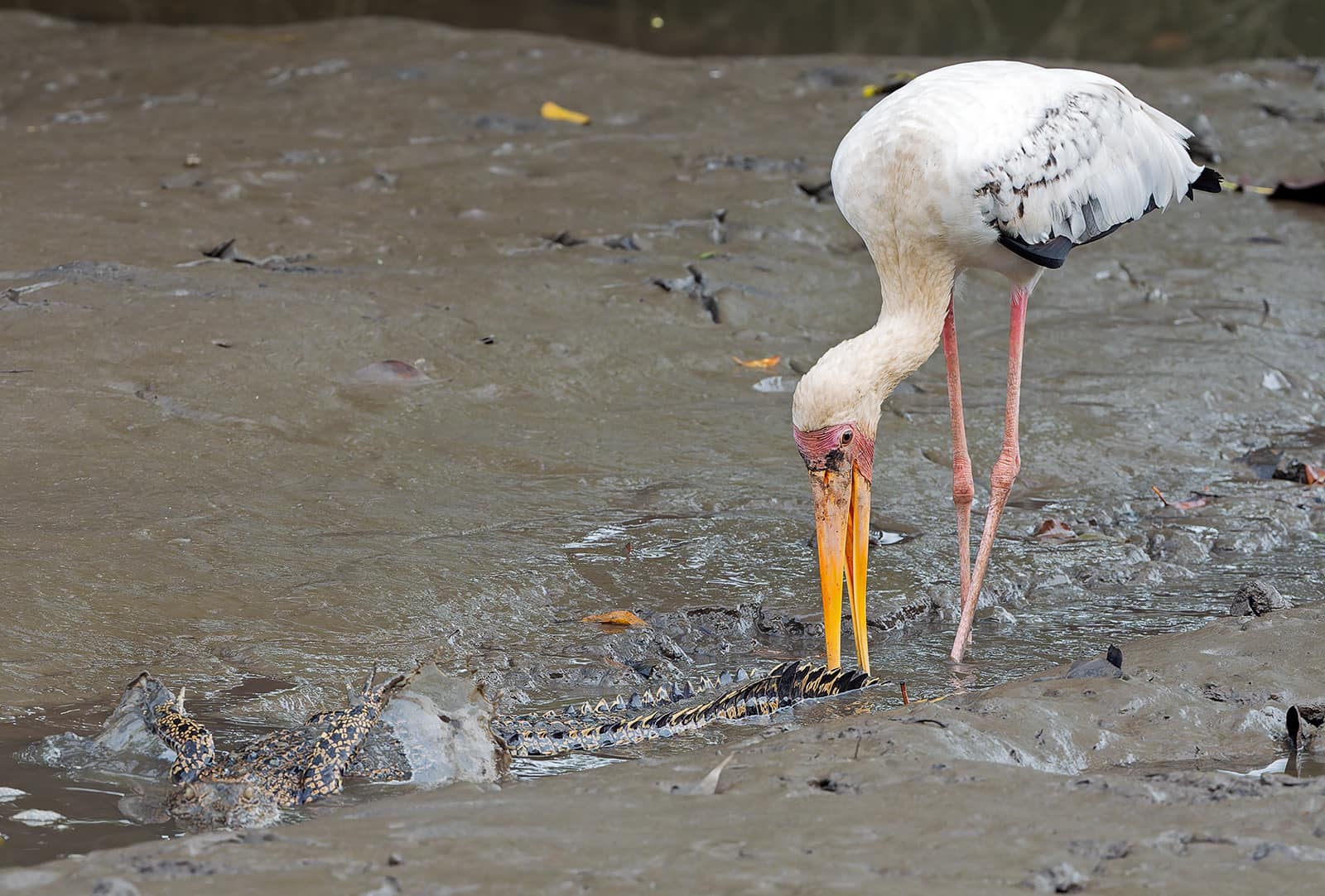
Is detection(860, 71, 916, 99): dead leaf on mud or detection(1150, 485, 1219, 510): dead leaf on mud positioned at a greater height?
detection(860, 71, 916, 99): dead leaf on mud

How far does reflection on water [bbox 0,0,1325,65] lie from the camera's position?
1173cm

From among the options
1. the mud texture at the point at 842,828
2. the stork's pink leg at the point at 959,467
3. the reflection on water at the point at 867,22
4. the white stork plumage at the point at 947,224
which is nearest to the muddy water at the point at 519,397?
the stork's pink leg at the point at 959,467

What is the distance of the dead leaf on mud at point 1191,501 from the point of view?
16.4 feet

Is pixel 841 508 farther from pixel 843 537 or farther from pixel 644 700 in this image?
pixel 644 700

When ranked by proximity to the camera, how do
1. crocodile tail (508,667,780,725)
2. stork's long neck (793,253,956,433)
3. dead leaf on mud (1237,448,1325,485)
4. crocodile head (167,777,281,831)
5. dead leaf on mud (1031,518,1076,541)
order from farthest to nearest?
1. dead leaf on mud (1237,448,1325,485)
2. dead leaf on mud (1031,518,1076,541)
3. stork's long neck (793,253,956,433)
4. crocodile tail (508,667,780,725)
5. crocodile head (167,777,281,831)

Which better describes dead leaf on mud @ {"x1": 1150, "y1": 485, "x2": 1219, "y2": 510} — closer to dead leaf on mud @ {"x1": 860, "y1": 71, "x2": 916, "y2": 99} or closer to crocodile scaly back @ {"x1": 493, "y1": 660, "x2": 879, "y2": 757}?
crocodile scaly back @ {"x1": 493, "y1": 660, "x2": 879, "y2": 757}

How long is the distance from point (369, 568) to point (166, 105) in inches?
242

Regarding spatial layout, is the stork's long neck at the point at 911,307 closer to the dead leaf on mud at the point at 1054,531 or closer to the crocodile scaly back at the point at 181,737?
the dead leaf on mud at the point at 1054,531

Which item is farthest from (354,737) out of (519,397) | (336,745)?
(519,397)

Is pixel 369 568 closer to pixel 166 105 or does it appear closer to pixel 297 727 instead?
pixel 297 727

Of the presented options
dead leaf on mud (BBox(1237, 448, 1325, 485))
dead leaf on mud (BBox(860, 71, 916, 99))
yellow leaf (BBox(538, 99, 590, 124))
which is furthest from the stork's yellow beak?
dead leaf on mud (BBox(860, 71, 916, 99))

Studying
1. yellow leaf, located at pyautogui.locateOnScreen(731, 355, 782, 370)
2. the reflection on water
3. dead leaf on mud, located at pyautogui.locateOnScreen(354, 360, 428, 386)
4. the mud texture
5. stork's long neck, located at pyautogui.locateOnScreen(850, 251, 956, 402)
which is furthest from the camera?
the reflection on water

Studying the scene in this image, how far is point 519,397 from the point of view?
563 cm

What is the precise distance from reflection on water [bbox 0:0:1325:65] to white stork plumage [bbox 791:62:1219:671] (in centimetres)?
759
